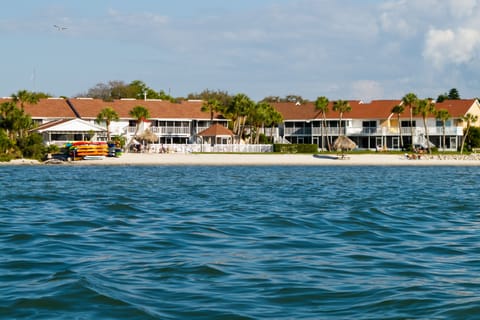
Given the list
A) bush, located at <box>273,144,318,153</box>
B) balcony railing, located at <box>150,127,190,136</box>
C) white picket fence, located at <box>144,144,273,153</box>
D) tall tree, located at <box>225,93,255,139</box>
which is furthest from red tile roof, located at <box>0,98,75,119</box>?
bush, located at <box>273,144,318,153</box>

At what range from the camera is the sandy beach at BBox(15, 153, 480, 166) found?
195 feet

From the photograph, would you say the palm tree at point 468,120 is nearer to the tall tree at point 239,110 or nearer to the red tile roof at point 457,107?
the red tile roof at point 457,107

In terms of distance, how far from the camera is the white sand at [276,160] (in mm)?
59750

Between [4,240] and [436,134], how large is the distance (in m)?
73.7

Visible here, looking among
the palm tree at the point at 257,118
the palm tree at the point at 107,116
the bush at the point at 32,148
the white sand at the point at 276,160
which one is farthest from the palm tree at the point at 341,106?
the bush at the point at 32,148

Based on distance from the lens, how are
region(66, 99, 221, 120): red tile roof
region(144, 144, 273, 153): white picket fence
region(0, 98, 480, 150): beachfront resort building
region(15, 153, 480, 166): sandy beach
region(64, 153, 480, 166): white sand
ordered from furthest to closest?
region(66, 99, 221, 120): red tile roof → region(0, 98, 480, 150): beachfront resort building → region(144, 144, 273, 153): white picket fence → region(64, 153, 480, 166): white sand → region(15, 153, 480, 166): sandy beach

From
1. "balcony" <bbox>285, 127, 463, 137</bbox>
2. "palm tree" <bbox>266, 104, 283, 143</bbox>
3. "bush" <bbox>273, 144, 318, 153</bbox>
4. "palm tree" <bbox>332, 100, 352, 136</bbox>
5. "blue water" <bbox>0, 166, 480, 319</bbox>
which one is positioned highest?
"palm tree" <bbox>332, 100, 352, 136</bbox>

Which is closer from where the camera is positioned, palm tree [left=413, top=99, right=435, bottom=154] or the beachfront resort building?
palm tree [left=413, top=99, right=435, bottom=154]

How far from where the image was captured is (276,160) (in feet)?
208

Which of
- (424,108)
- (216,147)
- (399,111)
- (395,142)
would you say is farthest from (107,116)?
(395,142)

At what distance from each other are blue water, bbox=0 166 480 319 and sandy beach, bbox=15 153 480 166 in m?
34.4

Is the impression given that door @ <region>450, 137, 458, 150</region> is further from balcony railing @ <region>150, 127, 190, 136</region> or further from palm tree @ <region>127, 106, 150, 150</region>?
palm tree @ <region>127, 106, 150, 150</region>

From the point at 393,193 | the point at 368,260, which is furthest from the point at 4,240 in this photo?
the point at 393,193

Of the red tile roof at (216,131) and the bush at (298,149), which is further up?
the red tile roof at (216,131)
